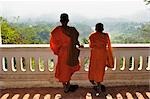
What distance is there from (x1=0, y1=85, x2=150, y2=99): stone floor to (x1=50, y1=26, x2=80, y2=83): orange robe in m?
0.30

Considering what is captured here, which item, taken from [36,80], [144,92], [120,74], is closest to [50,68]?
[36,80]

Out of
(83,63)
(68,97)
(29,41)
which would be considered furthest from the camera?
(29,41)

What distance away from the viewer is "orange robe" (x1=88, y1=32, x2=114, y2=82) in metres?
5.66

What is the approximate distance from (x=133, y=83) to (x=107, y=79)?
→ 47 cm

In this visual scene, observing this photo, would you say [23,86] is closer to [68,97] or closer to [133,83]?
[68,97]

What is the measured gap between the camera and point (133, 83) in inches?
248

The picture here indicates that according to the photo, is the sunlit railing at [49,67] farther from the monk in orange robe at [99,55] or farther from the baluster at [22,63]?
the monk in orange robe at [99,55]

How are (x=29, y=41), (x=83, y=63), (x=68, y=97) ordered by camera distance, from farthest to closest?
(x=29, y=41) → (x=83, y=63) → (x=68, y=97)

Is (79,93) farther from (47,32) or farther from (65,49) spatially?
(47,32)

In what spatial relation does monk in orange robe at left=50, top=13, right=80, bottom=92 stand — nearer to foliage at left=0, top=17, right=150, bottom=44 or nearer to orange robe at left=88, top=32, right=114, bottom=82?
orange robe at left=88, top=32, right=114, bottom=82

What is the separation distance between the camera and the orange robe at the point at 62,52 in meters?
5.60

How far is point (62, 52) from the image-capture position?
570cm

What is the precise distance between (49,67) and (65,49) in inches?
27.1

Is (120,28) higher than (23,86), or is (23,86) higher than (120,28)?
(120,28)
